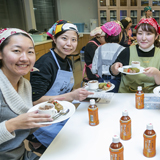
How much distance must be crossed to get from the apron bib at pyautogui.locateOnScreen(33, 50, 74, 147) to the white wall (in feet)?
19.9

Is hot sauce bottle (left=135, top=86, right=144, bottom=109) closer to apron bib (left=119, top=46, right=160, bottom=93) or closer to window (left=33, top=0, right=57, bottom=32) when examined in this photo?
apron bib (left=119, top=46, right=160, bottom=93)

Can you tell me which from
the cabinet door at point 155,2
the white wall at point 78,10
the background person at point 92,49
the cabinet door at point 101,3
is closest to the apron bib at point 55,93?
the background person at point 92,49

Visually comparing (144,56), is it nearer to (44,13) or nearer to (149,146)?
(149,146)

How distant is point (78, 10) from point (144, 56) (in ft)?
20.1

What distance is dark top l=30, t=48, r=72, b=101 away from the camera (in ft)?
4.59

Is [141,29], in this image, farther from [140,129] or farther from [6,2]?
[6,2]

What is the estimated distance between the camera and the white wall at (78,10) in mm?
7094

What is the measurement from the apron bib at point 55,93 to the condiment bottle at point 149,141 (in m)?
0.70

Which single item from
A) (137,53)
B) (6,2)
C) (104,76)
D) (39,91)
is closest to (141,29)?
Result: (137,53)

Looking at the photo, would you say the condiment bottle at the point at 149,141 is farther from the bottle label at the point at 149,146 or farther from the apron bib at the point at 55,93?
the apron bib at the point at 55,93

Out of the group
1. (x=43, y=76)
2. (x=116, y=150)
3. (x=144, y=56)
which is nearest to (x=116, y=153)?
(x=116, y=150)

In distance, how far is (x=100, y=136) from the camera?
Result: 99 cm

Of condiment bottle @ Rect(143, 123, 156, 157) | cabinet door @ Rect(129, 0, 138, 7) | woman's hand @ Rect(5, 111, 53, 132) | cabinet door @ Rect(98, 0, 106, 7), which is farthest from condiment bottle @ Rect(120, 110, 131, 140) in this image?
cabinet door @ Rect(129, 0, 138, 7)

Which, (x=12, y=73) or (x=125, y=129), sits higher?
(x=12, y=73)
